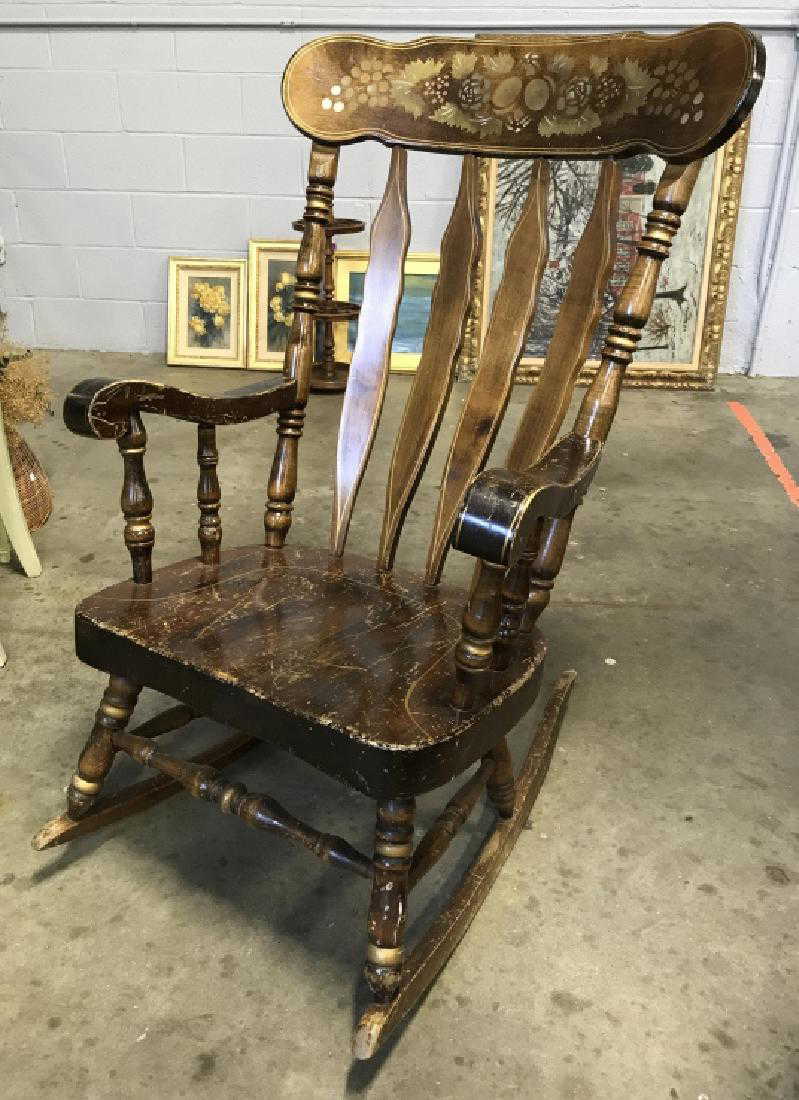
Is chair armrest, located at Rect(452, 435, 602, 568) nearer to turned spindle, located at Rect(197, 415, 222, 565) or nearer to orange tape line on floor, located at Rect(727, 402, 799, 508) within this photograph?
turned spindle, located at Rect(197, 415, 222, 565)

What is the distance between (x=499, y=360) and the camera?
1.48m

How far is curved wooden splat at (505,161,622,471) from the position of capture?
139cm

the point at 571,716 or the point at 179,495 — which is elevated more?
the point at 179,495

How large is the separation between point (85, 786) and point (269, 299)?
314cm

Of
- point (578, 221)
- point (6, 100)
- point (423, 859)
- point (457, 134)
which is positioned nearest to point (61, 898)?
point (423, 859)

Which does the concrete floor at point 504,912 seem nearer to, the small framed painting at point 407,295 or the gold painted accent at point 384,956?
the gold painted accent at point 384,956

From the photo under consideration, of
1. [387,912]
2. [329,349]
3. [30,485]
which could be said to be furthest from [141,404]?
[329,349]

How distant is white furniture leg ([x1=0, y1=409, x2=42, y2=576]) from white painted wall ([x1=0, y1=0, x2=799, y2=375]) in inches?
88.2

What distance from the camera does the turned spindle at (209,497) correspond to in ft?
4.74

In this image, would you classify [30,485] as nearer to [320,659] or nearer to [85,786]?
[85,786]

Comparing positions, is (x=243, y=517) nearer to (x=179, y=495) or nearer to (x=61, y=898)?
(x=179, y=495)

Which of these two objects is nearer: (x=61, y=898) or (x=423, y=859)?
(x=423, y=859)

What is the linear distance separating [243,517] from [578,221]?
210cm

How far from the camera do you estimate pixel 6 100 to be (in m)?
4.16
